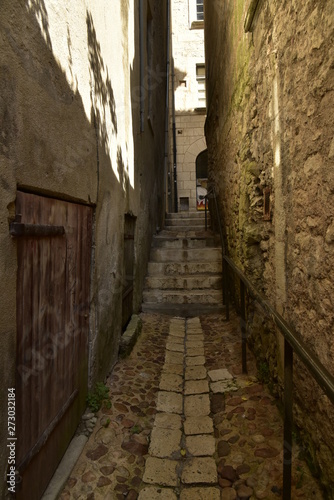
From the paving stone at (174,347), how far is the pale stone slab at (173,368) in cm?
35

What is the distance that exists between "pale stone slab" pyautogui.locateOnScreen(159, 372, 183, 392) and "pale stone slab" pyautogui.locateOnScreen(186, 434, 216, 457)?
0.65 metres

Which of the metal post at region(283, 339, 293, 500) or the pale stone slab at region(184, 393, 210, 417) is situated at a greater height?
the metal post at region(283, 339, 293, 500)

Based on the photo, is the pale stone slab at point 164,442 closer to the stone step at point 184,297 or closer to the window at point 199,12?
the stone step at point 184,297

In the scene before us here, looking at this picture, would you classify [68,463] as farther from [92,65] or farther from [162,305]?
[162,305]

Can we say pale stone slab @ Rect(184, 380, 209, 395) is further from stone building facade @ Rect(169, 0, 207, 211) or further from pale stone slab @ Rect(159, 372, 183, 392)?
stone building facade @ Rect(169, 0, 207, 211)

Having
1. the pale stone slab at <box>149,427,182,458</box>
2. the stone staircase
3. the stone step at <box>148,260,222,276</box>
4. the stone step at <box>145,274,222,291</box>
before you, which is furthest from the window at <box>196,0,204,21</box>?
the pale stone slab at <box>149,427,182,458</box>

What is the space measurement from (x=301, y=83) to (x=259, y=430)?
7.44 feet

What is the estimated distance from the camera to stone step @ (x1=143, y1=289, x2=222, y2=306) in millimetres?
5066

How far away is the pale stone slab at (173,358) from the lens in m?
3.42

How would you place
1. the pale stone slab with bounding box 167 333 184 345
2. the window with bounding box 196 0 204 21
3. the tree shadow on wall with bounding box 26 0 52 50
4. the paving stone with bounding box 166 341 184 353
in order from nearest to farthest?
the tree shadow on wall with bounding box 26 0 52 50
the paving stone with bounding box 166 341 184 353
the pale stone slab with bounding box 167 333 184 345
the window with bounding box 196 0 204 21

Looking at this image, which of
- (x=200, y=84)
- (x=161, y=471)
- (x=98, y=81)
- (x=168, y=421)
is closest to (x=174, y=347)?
(x=168, y=421)

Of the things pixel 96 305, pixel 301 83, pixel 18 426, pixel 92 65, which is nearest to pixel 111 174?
pixel 92 65

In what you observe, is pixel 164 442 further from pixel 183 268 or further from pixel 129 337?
pixel 183 268

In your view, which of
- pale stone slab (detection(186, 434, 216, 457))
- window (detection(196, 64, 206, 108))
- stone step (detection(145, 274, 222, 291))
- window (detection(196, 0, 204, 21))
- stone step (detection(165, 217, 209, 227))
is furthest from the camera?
window (detection(196, 0, 204, 21))
